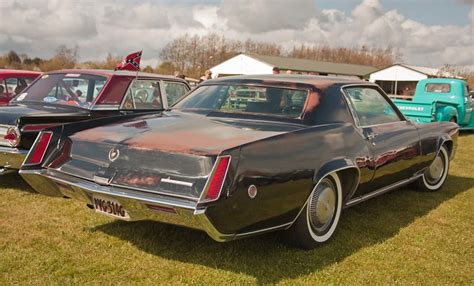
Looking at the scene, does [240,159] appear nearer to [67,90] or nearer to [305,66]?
[67,90]

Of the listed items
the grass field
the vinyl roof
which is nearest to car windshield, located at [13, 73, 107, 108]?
the grass field

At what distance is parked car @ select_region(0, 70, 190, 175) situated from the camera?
4.80 metres

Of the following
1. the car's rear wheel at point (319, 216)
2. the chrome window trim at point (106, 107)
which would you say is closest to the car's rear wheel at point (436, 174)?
the car's rear wheel at point (319, 216)

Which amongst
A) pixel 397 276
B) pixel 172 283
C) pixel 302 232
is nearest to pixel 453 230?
pixel 397 276

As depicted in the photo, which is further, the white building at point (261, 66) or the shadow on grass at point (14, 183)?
the white building at point (261, 66)

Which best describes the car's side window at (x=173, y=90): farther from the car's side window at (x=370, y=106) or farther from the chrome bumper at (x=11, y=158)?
the car's side window at (x=370, y=106)

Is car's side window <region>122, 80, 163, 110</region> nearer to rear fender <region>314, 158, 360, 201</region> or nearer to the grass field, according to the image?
the grass field

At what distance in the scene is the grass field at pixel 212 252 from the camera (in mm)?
→ 3164

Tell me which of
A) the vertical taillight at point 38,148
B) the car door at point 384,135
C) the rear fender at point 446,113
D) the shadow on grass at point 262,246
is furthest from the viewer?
the rear fender at point 446,113

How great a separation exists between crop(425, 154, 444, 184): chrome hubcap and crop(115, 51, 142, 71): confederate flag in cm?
448

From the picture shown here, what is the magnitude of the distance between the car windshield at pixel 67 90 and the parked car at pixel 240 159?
1.83m

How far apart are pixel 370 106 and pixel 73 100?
361cm

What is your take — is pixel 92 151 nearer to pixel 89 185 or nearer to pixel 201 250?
pixel 89 185

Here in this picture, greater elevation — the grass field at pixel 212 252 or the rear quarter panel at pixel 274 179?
the rear quarter panel at pixel 274 179
